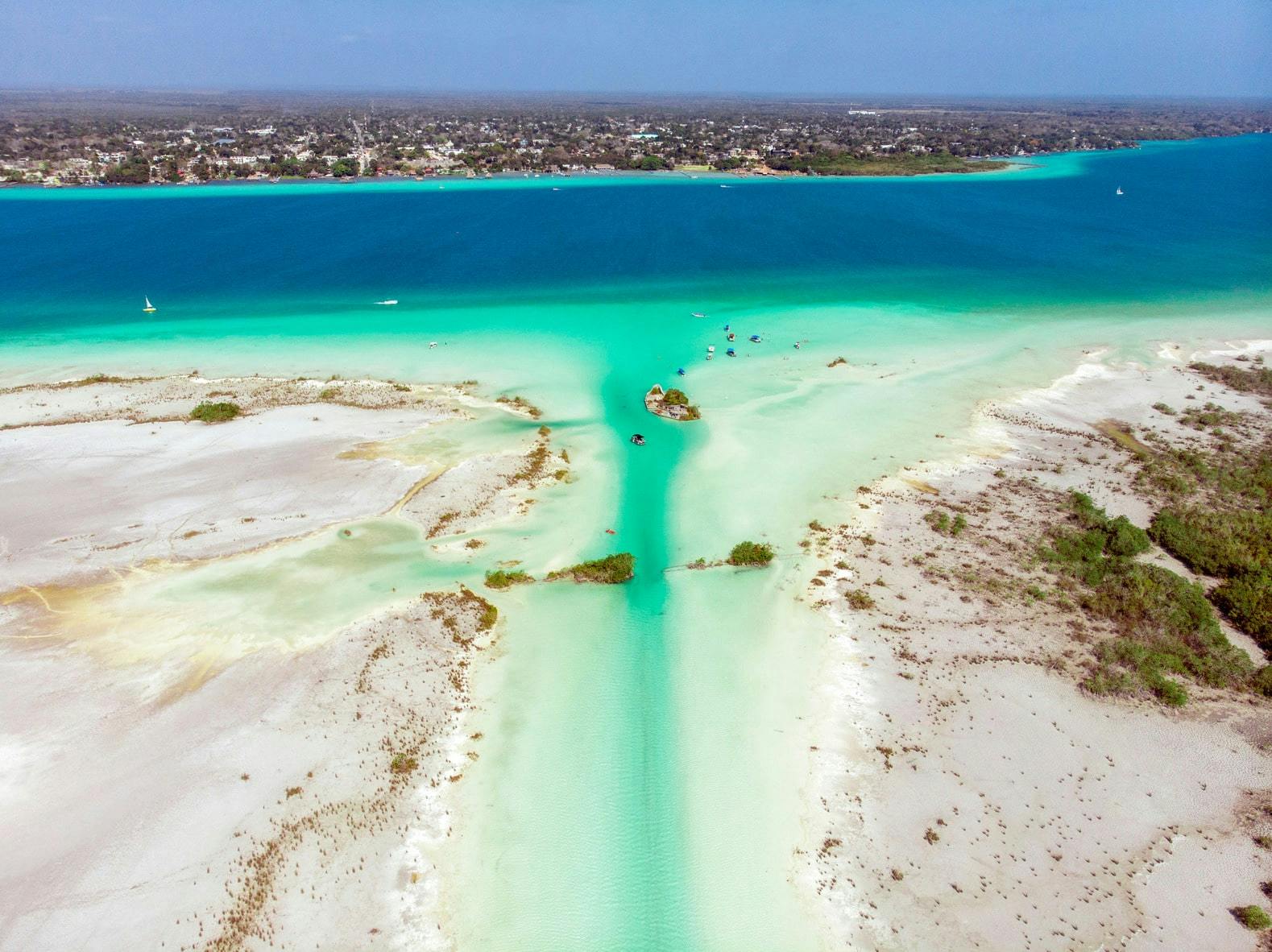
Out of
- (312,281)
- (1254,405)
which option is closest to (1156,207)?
(1254,405)

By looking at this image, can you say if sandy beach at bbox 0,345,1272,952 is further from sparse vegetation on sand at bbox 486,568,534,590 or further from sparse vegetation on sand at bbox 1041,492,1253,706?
sparse vegetation on sand at bbox 486,568,534,590

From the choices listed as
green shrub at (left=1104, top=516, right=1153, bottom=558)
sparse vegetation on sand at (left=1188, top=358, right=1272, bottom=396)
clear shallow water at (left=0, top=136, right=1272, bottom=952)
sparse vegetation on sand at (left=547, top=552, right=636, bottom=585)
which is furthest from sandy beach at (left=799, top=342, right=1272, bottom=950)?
sparse vegetation on sand at (left=1188, top=358, right=1272, bottom=396)

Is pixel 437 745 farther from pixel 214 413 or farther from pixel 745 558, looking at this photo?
pixel 214 413

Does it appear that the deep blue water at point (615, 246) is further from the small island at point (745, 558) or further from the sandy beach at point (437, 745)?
the small island at point (745, 558)

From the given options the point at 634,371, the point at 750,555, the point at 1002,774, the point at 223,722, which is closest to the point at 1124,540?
→ the point at 1002,774

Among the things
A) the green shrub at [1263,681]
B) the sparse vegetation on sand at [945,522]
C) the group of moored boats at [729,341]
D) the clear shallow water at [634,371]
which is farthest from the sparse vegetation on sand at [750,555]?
the group of moored boats at [729,341]

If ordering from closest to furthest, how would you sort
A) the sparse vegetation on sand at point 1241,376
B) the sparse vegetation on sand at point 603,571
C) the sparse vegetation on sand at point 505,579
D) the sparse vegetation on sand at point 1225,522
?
the sparse vegetation on sand at point 1225,522 < the sparse vegetation on sand at point 505,579 < the sparse vegetation on sand at point 603,571 < the sparse vegetation on sand at point 1241,376
